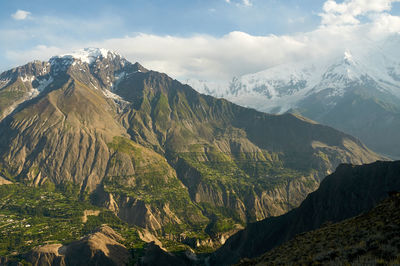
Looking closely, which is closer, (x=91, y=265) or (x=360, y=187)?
(x=360, y=187)

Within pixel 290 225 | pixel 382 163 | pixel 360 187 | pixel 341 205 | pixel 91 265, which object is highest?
pixel 382 163

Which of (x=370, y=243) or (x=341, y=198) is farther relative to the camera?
(x=341, y=198)

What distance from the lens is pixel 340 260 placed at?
33.7 m

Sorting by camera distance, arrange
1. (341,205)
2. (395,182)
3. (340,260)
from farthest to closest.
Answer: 1. (341,205)
2. (395,182)
3. (340,260)

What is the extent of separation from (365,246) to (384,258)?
313 inches

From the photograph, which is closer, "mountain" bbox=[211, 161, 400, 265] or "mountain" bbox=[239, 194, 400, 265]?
"mountain" bbox=[239, 194, 400, 265]

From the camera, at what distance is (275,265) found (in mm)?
46156

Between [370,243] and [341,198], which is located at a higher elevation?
[370,243]

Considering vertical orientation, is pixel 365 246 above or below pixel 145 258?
A: above

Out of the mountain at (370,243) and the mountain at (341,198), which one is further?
the mountain at (341,198)

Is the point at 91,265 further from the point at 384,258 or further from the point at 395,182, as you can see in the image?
the point at 384,258

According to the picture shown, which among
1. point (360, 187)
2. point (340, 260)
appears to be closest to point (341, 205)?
point (360, 187)

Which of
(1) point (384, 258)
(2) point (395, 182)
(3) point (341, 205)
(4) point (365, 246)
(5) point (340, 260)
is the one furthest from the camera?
(3) point (341, 205)

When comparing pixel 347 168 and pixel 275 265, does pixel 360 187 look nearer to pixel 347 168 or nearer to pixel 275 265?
pixel 347 168
